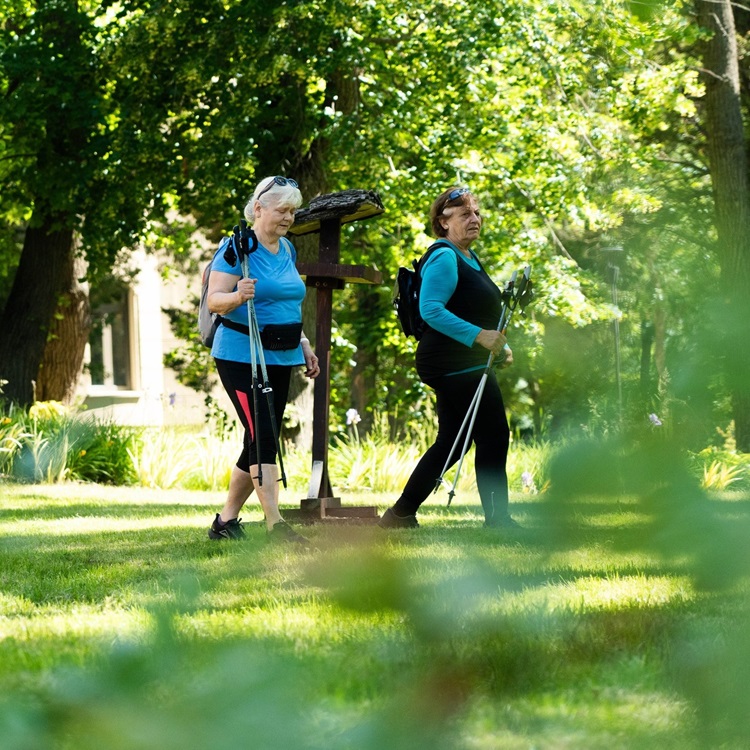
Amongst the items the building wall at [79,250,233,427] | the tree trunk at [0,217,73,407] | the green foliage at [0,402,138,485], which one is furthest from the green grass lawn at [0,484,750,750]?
the building wall at [79,250,233,427]

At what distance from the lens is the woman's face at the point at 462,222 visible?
5898 millimetres

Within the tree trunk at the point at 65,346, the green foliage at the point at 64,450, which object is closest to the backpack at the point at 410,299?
the green foliage at the point at 64,450

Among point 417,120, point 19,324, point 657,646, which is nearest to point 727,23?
point 657,646

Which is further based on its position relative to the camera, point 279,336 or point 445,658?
point 279,336

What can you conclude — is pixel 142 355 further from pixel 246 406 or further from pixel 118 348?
pixel 246 406

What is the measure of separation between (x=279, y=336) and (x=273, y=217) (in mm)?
588

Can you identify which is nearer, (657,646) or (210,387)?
(657,646)

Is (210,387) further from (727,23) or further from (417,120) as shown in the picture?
(727,23)

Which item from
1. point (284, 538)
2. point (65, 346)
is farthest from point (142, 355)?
point (284, 538)

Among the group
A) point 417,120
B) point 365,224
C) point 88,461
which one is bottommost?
point 88,461

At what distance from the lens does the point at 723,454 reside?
865 mm

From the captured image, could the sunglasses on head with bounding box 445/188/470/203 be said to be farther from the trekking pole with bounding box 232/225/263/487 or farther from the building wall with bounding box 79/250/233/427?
the building wall with bounding box 79/250/233/427

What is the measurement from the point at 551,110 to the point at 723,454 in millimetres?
14182

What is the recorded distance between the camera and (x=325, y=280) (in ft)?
23.7
